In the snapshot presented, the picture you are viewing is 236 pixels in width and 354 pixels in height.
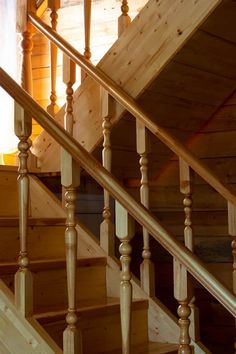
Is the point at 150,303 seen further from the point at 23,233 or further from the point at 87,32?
the point at 87,32

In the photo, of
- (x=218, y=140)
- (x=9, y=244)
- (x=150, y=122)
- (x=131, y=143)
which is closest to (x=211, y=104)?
(x=218, y=140)

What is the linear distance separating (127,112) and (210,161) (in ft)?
3.06

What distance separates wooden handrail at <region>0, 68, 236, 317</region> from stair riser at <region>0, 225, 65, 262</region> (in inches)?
31.5

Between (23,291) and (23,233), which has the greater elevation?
(23,233)

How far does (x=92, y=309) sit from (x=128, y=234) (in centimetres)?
72

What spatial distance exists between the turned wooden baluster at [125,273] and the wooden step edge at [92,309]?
0.51 meters

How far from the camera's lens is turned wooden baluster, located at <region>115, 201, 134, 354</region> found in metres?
2.19

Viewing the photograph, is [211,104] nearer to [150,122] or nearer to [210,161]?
[210,161]

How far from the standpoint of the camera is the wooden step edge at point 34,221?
10.1 feet

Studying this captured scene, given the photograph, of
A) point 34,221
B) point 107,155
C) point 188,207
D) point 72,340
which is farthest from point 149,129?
point 72,340

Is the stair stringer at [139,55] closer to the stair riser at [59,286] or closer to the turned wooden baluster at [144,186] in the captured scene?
the turned wooden baluster at [144,186]

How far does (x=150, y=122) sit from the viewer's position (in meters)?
3.17

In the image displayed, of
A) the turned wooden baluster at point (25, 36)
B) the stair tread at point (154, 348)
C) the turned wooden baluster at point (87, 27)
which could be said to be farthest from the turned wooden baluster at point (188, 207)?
the turned wooden baluster at point (25, 36)

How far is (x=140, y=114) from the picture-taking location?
3.21 metres
